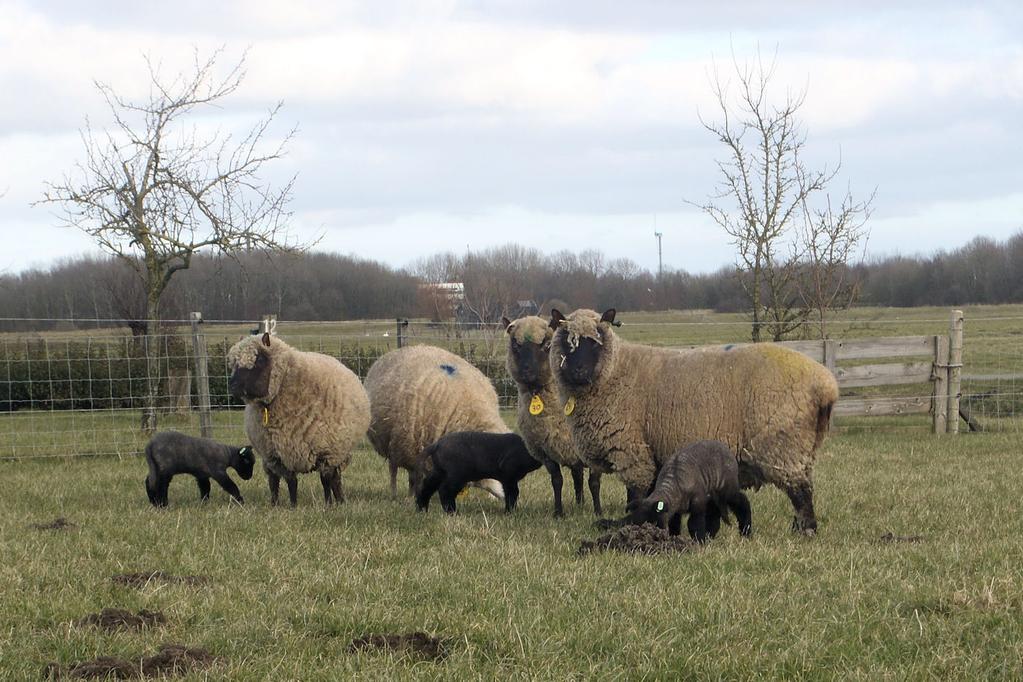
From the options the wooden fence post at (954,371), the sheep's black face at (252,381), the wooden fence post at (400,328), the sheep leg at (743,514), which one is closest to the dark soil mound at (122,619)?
the sheep leg at (743,514)

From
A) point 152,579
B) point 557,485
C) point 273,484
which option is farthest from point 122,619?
point 273,484

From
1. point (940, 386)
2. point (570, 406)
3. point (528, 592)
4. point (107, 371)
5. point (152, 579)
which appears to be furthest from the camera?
point (107, 371)

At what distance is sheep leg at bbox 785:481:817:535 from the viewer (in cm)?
884

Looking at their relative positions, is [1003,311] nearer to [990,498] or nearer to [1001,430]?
[1001,430]

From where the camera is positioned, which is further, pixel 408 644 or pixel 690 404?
pixel 690 404

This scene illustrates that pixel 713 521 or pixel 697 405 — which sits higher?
pixel 697 405

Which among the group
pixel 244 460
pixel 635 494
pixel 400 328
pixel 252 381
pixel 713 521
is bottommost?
pixel 713 521

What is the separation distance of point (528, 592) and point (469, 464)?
414 centimetres

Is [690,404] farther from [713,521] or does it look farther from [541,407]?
[541,407]

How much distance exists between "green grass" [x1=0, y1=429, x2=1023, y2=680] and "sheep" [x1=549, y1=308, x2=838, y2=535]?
66 cm

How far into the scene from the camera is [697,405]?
363 inches

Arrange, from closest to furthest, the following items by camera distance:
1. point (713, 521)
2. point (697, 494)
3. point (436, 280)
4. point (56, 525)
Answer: point (697, 494)
point (713, 521)
point (56, 525)
point (436, 280)

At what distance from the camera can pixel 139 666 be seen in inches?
195

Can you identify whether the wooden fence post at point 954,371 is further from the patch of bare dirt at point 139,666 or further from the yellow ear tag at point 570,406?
the patch of bare dirt at point 139,666
